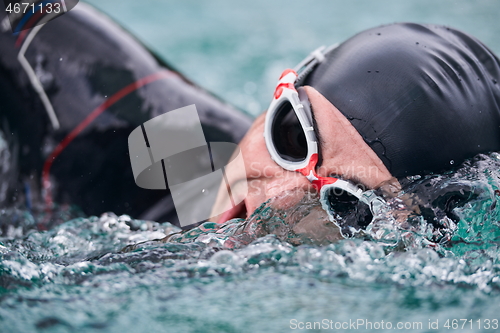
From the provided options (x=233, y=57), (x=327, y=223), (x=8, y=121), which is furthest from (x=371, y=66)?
(x=233, y=57)

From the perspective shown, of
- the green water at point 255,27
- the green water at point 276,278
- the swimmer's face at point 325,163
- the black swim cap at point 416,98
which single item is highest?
the green water at point 255,27

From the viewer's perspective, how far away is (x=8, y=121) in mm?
1896

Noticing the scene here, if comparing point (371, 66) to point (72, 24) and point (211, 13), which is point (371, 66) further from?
point (211, 13)

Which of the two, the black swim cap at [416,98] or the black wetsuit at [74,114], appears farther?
the black wetsuit at [74,114]

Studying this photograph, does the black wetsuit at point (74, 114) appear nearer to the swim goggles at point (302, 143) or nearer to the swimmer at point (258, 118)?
the swimmer at point (258, 118)

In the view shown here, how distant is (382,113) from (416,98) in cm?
10

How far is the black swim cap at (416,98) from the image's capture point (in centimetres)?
133

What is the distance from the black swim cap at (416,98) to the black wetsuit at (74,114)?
2.96 ft

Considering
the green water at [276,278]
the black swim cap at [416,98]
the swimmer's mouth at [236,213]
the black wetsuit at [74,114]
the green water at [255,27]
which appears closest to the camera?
the green water at [276,278]

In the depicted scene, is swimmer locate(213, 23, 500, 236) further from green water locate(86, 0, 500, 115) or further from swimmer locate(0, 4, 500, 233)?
green water locate(86, 0, 500, 115)

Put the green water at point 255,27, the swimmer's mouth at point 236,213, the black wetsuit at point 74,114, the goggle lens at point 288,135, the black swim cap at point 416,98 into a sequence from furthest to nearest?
1. the green water at point 255,27
2. the black wetsuit at point 74,114
3. the swimmer's mouth at point 236,213
4. the goggle lens at point 288,135
5. the black swim cap at point 416,98

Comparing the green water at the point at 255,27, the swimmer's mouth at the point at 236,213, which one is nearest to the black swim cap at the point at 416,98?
the swimmer's mouth at the point at 236,213

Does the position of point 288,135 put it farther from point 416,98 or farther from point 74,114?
point 74,114

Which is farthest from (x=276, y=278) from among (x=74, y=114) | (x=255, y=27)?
(x=255, y=27)
